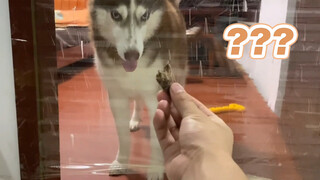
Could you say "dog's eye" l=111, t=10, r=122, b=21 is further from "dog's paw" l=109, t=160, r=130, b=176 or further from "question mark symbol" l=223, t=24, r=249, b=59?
"dog's paw" l=109, t=160, r=130, b=176

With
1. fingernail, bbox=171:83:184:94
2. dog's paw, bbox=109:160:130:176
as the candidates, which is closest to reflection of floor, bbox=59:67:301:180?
dog's paw, bbox=109:160:130:176

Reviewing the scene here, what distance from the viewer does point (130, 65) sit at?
0.83m

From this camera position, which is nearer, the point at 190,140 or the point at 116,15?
the point at 190,140

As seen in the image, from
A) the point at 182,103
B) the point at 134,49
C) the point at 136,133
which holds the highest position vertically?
the point at 134,49

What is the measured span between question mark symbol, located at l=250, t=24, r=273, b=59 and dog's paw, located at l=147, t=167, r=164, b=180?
0.41 m

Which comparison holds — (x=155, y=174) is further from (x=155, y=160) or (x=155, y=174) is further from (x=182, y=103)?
(x=182, y=103)

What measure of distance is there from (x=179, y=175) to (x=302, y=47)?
0.47 metres

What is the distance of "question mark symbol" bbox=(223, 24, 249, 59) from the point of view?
0.81m

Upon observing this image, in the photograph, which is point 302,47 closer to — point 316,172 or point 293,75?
point 293,75

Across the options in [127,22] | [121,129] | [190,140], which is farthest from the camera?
[121,129]

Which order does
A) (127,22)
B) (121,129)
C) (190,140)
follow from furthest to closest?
(121,129), (127,22), (190,140)

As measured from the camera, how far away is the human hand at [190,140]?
0.63 meters

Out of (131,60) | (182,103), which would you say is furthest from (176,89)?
(131,60)

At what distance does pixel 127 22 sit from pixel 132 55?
0.28 ft
